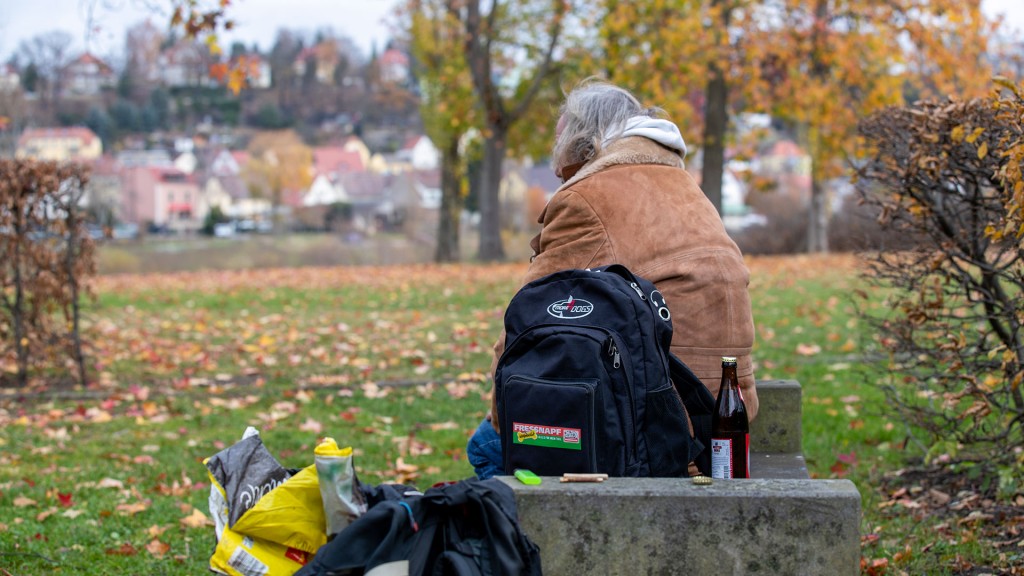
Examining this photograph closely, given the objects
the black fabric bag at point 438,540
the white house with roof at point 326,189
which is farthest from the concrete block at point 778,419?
the white house with roof at point 326,189

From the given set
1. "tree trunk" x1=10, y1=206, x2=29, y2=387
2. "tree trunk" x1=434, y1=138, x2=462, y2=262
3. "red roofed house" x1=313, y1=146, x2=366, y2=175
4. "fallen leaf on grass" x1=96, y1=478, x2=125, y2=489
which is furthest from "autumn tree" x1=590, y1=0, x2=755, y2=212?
"red roofed house" x1=313, y1=146, x2=366, y2=175

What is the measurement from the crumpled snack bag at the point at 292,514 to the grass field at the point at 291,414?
197cm

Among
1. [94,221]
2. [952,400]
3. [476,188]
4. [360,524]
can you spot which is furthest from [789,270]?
[476,188]

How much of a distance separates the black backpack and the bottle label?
7.5 inches

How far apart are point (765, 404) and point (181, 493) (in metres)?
3.21

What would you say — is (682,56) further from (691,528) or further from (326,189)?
(326,189)

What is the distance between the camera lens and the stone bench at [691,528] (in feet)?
8.18

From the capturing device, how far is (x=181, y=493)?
552 cm

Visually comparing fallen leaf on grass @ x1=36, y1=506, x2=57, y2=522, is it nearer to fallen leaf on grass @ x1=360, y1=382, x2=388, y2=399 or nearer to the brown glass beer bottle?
fallen leaf on grass @ x1=360, y1=382, x2=388, y2=399

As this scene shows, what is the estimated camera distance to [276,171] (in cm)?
6931

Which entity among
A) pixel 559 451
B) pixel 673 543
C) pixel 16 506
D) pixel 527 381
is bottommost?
pixel 16 506

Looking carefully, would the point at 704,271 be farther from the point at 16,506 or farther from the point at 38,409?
the point at 38,409

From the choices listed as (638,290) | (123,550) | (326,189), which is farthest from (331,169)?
(638,290)

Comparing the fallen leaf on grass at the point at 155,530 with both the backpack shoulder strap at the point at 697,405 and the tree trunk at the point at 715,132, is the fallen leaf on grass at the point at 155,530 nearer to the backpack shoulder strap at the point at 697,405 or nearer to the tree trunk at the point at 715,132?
the backpack shoulder strap at the point at 697,405
